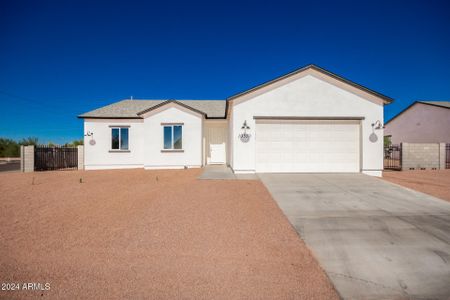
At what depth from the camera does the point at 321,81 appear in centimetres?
1034

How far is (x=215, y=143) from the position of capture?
14891mm

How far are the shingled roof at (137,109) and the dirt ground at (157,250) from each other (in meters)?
8.61

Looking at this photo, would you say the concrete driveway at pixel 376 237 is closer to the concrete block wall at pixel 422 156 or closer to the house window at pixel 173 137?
the house window at pixel 173 137

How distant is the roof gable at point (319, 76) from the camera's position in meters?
10.1

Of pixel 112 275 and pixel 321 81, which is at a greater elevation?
pixel 321 81

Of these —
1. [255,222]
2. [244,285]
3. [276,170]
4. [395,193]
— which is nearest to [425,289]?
[244,285]

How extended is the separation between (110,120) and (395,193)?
1634 centimetres

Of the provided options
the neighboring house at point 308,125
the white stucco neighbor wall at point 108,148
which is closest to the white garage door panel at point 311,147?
the neighboring house at point 308,125

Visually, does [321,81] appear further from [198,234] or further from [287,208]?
[198,234]

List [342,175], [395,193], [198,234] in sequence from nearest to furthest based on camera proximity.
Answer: [198,234]
[395,193]
[342,175]

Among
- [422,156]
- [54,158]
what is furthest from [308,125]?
[54,158]

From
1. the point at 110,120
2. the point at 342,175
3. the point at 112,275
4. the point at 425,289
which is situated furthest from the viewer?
the point at 110,120

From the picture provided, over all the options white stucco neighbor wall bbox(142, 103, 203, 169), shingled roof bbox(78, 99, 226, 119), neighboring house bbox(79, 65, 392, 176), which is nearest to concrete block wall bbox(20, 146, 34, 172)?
shingled roof bbox(78, 99, 226, 119)

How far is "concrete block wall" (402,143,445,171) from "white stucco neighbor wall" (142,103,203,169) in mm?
13752
